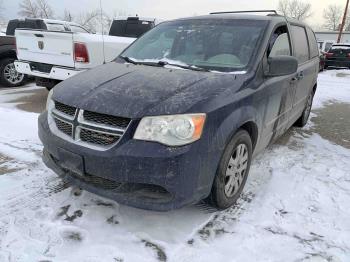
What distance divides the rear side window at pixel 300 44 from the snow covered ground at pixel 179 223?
1.58m

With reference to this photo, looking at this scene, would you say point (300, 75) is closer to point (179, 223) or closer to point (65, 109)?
point (179, 223)

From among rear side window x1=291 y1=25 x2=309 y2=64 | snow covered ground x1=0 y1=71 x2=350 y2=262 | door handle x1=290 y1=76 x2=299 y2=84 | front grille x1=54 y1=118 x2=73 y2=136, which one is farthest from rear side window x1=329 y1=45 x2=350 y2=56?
front grille x1=54 y1=118 x2=73 y2=136

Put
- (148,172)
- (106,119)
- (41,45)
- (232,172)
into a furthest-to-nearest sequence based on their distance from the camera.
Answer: (41,45) < (232,172) < (106,119) < (148,172)

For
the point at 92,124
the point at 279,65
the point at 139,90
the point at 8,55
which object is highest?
the point at 279,65

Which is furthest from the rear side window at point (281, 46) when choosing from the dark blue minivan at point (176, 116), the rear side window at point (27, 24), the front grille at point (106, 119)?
the rear side window at point (27, 24)

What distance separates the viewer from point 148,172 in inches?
102

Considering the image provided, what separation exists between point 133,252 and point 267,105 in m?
1.96

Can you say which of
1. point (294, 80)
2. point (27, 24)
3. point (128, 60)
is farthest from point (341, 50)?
point (128, 60)

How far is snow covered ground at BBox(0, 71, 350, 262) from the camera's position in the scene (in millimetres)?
2699

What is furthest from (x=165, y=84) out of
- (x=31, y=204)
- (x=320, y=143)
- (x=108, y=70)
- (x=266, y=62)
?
(x=320, y=143)

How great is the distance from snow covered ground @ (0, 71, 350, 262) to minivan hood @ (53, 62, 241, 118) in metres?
0.94

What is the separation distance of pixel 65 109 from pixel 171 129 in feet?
3.24

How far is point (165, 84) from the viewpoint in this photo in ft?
10.0

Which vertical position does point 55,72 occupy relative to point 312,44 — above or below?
below
